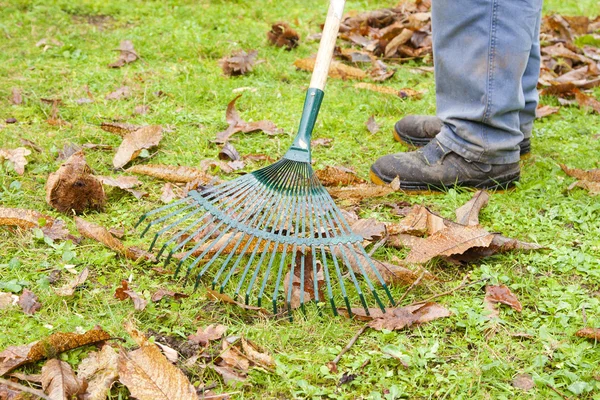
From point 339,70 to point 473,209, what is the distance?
184 cm

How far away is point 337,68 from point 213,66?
0.79m

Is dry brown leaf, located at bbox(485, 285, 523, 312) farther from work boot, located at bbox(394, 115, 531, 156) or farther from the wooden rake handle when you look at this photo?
work boot, located at bbox(394, 115, 531, 156)

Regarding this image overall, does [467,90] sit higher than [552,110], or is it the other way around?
[467,90]

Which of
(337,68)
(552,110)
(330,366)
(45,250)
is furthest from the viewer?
(337,68)

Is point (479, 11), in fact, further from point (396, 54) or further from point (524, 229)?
point (396, 54)

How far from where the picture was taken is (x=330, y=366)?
1747mm

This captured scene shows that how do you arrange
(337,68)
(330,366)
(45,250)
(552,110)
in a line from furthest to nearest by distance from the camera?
1. (337,68)
2. (552,110)
3. (45,250)
4. (330,366)

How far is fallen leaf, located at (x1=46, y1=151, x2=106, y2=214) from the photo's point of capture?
7.95 feet

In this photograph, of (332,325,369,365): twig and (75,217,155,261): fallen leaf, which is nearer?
(332,325,369,365): twig

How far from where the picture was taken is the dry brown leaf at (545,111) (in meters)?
3.55

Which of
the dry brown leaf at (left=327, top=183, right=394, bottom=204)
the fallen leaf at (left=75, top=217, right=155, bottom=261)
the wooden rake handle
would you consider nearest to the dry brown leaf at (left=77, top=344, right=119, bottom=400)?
the fallen leaf at (left=75, top=217, right=155, bottom=261)

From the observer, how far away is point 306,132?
2.53 meters

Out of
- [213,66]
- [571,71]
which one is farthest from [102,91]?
[571,71]

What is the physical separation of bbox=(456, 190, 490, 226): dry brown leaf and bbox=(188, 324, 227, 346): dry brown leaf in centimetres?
106
